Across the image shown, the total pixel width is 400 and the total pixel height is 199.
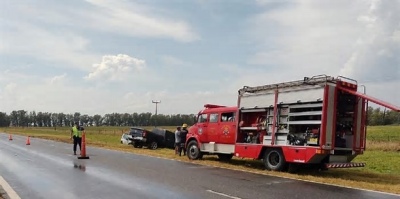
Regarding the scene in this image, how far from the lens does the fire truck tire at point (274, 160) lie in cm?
1475

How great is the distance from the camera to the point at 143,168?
15.0 metres

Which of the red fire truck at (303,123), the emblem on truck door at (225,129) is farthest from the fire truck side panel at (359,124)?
the emblem on truck door at (225,129)

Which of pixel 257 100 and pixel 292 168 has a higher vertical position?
pixel 257 100

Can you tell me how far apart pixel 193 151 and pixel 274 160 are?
5328 millimetres

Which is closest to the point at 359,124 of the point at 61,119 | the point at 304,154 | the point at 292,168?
the point at 304,154

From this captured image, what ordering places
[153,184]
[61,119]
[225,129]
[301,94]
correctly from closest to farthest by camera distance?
[153,184] < [301,94] < [225,129] < [61,119]

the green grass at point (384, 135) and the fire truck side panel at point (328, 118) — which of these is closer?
the fire truck side panel at point (328, 118)

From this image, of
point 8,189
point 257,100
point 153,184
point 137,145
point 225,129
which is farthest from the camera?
point 137,145

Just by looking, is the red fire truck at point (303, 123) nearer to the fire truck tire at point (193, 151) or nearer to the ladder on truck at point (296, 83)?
the ladder on truck at point (296, 83)

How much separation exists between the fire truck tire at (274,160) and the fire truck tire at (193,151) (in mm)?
4523

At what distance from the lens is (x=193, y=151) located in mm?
19734

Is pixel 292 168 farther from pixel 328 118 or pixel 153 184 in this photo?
pixel 153 184

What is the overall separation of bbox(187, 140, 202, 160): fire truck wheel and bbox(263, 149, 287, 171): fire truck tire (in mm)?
4542

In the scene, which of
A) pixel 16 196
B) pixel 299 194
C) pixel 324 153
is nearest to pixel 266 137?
pixel 324 153
